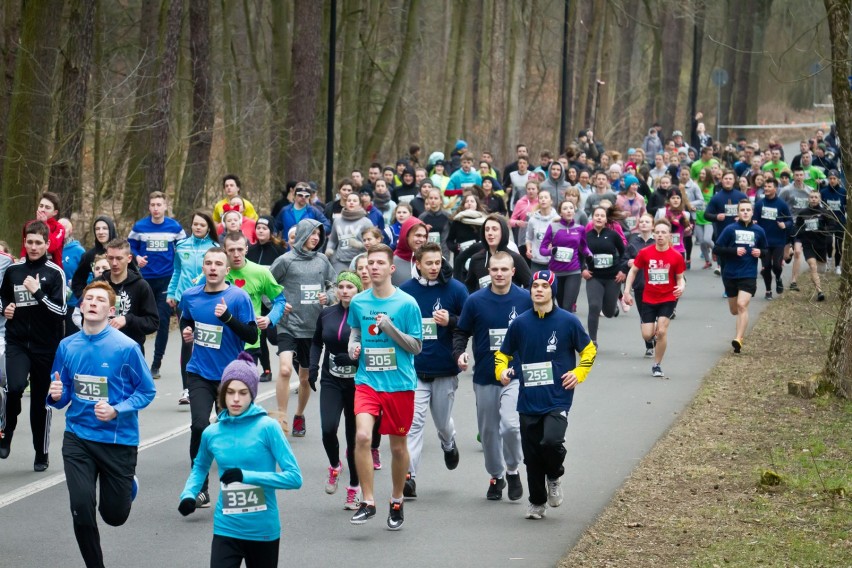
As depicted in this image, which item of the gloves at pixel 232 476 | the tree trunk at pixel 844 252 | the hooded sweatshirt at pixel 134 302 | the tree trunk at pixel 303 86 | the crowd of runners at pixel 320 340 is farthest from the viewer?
the tree trunk at pixel 303 86

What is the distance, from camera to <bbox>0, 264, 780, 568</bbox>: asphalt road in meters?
8.87

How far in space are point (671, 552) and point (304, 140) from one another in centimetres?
1900

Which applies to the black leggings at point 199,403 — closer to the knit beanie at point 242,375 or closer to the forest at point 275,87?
the knit beanie at point 242,375

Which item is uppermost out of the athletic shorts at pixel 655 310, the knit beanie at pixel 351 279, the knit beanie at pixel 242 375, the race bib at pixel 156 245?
the knit beanie at pixel 351 279

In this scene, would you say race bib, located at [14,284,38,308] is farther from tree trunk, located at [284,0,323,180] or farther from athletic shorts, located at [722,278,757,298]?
tree trunk, located at [284,0,323,180]

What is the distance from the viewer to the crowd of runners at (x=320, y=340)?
784cm

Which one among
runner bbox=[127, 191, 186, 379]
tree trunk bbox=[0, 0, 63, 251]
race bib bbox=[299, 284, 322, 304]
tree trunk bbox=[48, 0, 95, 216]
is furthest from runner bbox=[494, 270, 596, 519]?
tree trunk bbox=[48, 0, 95, 216]

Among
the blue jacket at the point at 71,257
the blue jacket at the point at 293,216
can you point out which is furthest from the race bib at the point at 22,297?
the blue jacket at the point at 293,216

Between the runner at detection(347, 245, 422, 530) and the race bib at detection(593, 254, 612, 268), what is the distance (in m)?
8.17

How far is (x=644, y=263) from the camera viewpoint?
644 inches

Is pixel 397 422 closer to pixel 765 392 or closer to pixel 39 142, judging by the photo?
pixel 765 392

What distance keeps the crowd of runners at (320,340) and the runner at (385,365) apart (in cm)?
1

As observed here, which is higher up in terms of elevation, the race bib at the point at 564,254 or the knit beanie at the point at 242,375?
the knit beanie at the point at 242,375

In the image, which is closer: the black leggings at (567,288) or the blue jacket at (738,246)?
the black leggings at (567,288)
